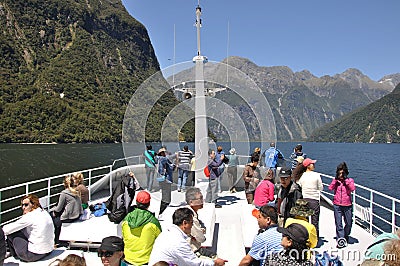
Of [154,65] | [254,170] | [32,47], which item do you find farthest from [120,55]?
[254,170]

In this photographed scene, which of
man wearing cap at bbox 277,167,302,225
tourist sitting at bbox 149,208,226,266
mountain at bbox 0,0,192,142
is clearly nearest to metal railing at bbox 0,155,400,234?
man wearing cap at bbox 277,167,302,225

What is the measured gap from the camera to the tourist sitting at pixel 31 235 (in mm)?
4781

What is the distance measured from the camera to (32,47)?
17050 cm

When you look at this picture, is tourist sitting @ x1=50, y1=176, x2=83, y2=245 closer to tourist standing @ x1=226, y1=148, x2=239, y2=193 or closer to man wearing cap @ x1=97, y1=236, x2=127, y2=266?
man wearing cap @ x1=97, y1=236, x2=127, y2=266

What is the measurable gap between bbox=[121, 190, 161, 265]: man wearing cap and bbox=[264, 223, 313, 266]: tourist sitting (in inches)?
66.8

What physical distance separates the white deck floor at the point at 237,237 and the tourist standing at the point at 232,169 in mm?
1139

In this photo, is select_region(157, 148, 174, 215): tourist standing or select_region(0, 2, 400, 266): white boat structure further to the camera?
select_region(157, 148, 174, 215): tourist standing

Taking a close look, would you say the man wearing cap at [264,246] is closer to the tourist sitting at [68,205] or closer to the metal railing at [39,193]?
the metal railing at [39,193]

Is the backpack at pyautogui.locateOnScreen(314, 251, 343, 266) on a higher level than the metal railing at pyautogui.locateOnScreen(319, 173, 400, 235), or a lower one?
higher

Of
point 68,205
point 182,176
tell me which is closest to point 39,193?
point 182,176

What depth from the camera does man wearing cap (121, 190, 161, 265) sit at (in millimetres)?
4043

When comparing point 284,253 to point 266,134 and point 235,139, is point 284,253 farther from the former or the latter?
point 235,139

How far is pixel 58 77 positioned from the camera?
15188 centimetres

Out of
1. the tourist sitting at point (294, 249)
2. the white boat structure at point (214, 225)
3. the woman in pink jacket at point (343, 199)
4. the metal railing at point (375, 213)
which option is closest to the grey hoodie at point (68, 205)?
the white boat structure at point (214, 225)
